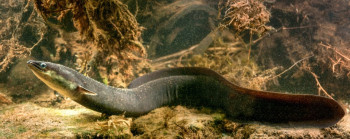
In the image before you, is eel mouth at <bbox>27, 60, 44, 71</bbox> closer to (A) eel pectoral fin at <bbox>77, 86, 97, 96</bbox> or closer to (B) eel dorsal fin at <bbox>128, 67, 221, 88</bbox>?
(A) eel pectoral fin at <bbox>77, 86, 97, 96</bbox>

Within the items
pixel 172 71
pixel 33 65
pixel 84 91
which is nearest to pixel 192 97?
pixel 172 71

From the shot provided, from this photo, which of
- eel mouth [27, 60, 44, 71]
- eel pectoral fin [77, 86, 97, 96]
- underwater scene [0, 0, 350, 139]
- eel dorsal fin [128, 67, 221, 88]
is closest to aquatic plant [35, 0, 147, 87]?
underwater scene [0, 0, 350, 139]

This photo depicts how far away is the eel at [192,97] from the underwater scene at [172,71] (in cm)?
1

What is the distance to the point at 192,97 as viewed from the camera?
372cm

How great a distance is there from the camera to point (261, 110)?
2.73m

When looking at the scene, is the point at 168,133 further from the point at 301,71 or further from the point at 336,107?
the point at 301,71

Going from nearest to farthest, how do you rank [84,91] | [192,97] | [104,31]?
1. [84,91]
2. [192,97]
3. [104,31]

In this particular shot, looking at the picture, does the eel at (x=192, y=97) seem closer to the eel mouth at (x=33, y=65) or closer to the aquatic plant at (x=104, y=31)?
the eel mouth at (x=33, y=65)

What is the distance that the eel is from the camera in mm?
2480

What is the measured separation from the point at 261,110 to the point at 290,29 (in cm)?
495

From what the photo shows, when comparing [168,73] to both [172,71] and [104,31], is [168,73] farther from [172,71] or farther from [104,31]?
[104,31]

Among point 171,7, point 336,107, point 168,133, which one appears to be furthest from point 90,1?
point 171,7

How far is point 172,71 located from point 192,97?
0.68m

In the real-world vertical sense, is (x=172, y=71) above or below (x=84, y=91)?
above
